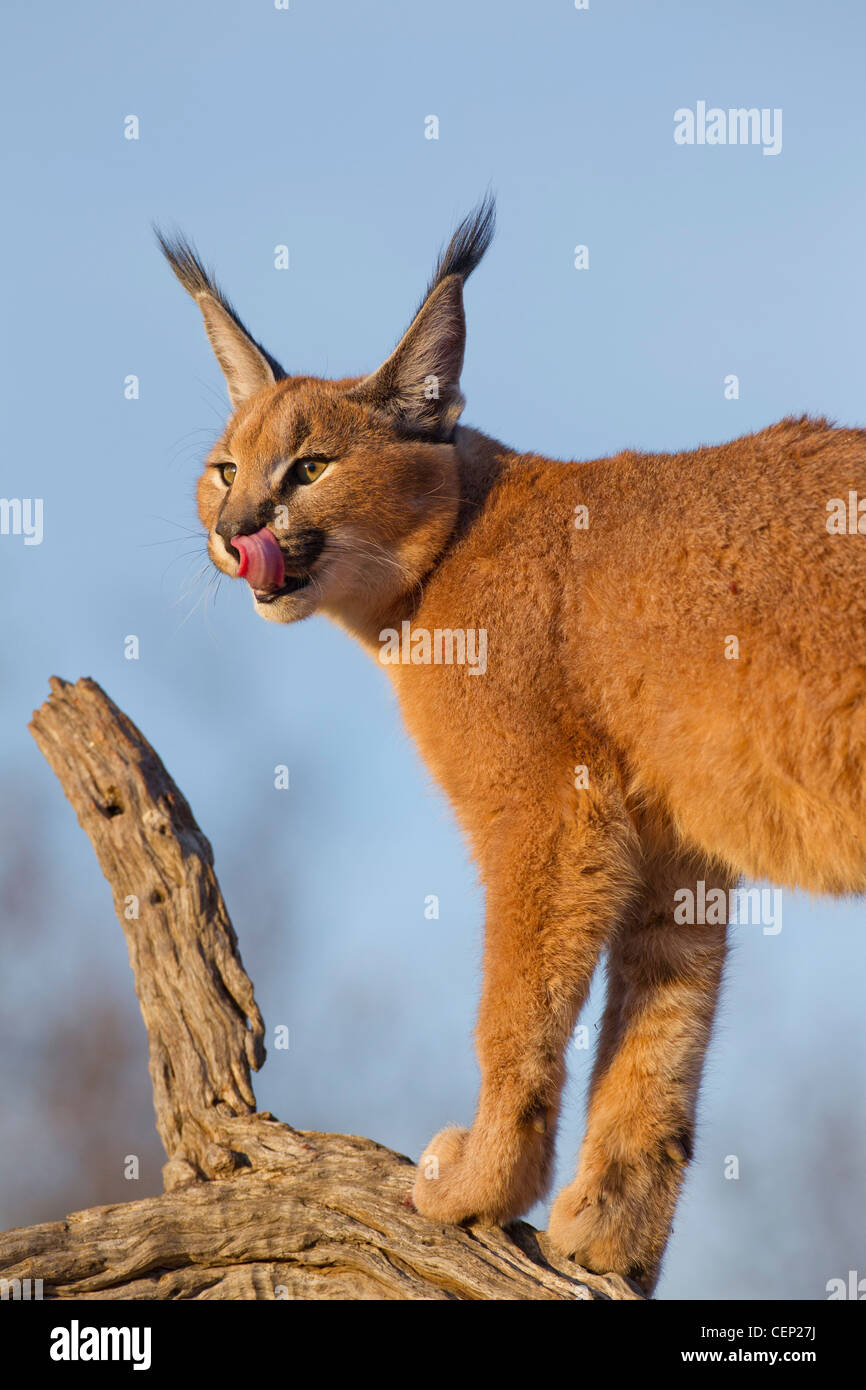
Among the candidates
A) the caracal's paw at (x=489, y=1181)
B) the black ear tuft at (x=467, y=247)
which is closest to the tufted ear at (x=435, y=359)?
the black ear tuft at (x=467, y=247)

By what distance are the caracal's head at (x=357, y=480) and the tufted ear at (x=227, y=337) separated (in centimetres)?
59

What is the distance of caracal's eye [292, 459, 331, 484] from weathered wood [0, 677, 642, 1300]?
1688 mm

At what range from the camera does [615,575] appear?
6094mm

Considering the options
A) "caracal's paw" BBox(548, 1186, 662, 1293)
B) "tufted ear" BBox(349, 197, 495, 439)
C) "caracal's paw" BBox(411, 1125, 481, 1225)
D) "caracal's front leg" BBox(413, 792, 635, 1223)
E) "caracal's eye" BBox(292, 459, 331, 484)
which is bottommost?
"caracal's paw" BBox(548, 1186, 662, 1293)

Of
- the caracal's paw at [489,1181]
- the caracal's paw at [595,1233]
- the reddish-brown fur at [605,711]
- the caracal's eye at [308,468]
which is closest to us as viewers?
the reddish-brown fur at [605,711]

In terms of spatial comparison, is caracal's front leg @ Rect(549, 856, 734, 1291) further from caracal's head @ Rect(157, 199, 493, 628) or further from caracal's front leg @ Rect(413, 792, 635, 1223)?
caracal's head @ Rect(157, 199, 493, 628)

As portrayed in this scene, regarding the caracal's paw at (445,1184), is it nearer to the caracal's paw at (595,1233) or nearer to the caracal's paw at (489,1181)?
the caracal's paw at (489,1181)

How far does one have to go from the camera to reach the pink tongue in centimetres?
646

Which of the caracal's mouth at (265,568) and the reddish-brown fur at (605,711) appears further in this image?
the caracal's mouth at (265,568)

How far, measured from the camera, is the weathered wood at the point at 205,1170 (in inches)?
229

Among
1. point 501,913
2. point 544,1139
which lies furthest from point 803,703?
point 544,1139

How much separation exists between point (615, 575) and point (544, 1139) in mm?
2535

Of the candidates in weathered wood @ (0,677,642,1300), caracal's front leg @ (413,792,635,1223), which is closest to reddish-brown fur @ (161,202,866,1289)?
caracal's front leg @ (413,792,635,1223)
